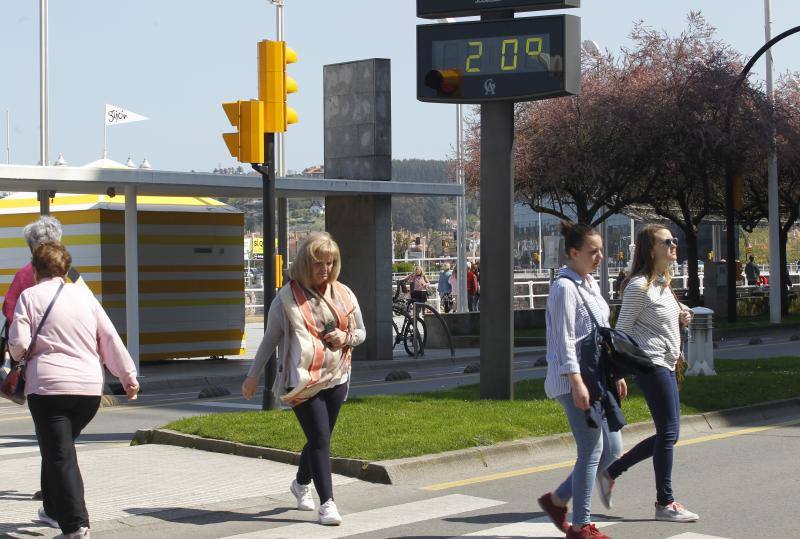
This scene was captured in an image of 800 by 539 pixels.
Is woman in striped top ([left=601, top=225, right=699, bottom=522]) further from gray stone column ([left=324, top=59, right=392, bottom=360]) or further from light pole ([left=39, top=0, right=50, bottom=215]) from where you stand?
light pole ([left=39, top=0, right=50, bottom=215])

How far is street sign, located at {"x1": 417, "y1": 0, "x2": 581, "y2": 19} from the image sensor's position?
1182 cm

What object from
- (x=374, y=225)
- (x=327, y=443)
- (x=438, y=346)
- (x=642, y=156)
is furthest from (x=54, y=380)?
(x=642, y=156)

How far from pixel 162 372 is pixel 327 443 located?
13.1m

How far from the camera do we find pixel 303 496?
775 cm

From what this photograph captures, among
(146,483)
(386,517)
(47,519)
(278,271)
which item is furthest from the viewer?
(278,271)

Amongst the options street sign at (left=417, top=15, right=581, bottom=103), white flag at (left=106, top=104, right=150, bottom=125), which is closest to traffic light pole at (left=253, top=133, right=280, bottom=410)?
street sign at (left=417, top=15, right=581, bottom=103)

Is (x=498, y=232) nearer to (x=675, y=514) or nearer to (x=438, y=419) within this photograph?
(x=438, y=419)

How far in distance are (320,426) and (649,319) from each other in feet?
6.70

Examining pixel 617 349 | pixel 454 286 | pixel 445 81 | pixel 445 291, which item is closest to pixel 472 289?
pixel 445 291

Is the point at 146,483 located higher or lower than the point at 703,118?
lower

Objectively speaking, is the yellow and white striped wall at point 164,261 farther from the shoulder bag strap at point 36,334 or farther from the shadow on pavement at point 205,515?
the shoulder bag strap at point 36,334

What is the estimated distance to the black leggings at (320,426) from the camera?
7.26m

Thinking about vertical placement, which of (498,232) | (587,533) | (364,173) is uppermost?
(364,173)

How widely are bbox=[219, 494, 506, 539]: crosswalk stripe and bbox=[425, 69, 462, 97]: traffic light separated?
472 centimetres
